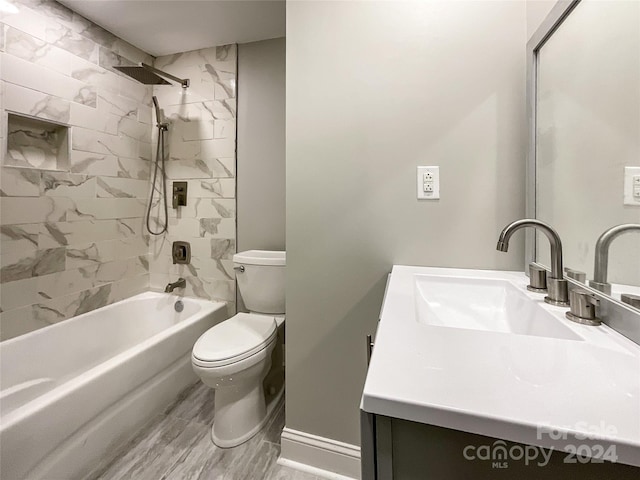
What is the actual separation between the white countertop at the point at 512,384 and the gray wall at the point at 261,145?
1.56 meters

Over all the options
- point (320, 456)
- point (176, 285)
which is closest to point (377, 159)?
point (320, 456)

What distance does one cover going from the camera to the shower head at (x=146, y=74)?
67.3 inches

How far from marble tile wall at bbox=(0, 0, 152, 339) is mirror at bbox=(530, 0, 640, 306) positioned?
183cm

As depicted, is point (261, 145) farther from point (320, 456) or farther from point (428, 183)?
point (320, 456)

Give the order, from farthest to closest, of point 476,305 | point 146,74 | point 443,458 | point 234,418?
1. point 146,74
2. point 234,418
3. point 476,305
4. point 443,458

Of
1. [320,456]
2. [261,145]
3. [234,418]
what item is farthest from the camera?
[261,145]

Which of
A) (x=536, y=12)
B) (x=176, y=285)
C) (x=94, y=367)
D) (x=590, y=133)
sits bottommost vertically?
(x=94, y=367)

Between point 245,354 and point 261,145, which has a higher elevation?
point 261,145

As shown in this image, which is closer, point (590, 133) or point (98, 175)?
point (590, 133)

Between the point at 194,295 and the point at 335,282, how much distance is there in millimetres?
1440

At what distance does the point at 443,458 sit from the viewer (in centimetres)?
37

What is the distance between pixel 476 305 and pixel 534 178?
50 centimetres

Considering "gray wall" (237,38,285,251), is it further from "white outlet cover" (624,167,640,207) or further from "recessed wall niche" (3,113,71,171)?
"white outlet cover" (624,167,640,207)

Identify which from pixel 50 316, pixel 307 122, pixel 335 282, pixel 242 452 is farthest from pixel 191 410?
pixel 307 122
